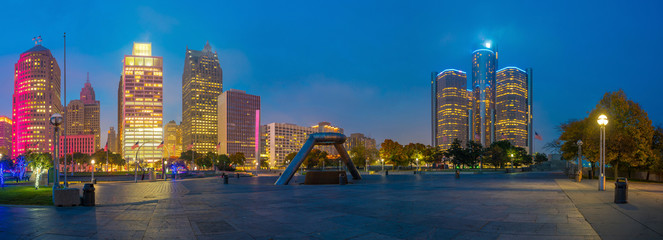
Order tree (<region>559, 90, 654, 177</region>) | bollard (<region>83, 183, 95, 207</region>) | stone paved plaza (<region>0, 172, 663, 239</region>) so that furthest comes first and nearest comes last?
tree (<region>559, 90, 654, 177</region>) < bollard (<region>83, 183, 95, 207</region>) < stone paved plaza (<region>0, 172, 663, 239</region>)

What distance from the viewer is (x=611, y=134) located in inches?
1427

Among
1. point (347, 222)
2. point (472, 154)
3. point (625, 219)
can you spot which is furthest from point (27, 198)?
point (472, 154)

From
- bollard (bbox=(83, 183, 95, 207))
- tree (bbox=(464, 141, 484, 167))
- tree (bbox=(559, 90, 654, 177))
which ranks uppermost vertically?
tree (bbox=(559, 90, 654, 177))

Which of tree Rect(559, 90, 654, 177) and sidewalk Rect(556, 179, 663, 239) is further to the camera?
tree Rect(559, 90, 654, 177)

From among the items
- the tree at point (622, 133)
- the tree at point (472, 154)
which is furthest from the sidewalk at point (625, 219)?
the tree at point (472, 154)

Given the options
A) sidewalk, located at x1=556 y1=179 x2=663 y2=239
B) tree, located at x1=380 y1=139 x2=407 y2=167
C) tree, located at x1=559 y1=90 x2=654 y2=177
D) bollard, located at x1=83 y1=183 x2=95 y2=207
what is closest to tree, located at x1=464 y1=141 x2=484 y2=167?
tree, located at x1=380 y1=139 x2=407 y2=167

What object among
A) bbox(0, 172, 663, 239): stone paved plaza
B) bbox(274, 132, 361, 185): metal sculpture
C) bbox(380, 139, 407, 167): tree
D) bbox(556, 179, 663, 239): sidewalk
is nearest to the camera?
bbox(556, 179, 663, 239): sidewalk

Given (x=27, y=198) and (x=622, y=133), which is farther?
(x=622, y=133)

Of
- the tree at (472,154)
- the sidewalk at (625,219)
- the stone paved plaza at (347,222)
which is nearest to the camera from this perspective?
the sidewalk at (625,219)

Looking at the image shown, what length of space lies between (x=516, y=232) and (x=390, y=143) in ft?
270

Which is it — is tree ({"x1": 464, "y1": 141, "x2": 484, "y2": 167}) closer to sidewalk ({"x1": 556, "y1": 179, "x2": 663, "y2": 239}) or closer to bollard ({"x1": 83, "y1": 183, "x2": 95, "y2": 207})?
sidewalk ({"x1": 556, "y1": 179, "x2": 663, "y2": 239})

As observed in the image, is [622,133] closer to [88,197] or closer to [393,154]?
[88,197]

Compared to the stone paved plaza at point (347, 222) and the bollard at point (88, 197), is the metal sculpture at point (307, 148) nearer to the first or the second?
the stone paved plaza at point (347, 222)

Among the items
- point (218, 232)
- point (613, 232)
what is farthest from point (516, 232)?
point (218, 232)
